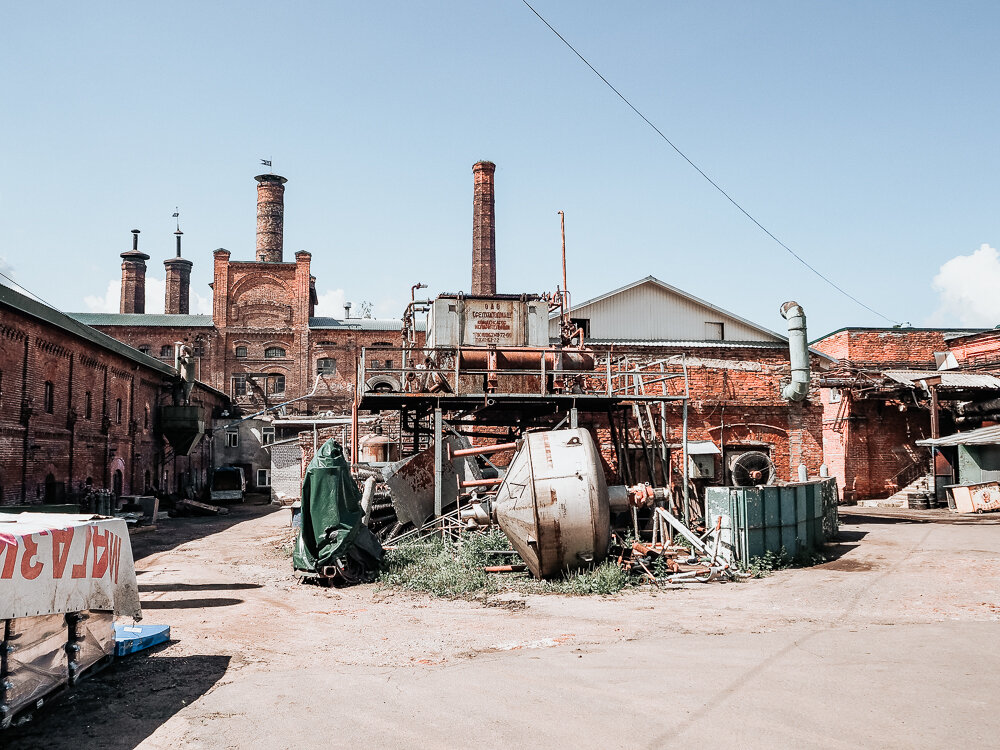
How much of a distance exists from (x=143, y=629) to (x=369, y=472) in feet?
29.9

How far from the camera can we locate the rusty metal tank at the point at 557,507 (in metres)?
11.3

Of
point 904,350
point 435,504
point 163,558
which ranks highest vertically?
point 904,350

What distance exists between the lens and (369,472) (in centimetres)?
1728

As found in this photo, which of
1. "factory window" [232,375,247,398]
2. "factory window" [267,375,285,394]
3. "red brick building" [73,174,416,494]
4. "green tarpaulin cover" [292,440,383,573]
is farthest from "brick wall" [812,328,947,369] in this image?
"factory window" [232,375,247,398]

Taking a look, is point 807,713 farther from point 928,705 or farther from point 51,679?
point 51,679

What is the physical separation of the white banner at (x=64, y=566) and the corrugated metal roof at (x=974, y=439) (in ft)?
76.6

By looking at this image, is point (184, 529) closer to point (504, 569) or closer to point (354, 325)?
point (504, 569)

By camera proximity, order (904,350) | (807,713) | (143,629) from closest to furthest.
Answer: (807,713) < (143,629) < (904,350)

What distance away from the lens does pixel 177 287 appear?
172 ft

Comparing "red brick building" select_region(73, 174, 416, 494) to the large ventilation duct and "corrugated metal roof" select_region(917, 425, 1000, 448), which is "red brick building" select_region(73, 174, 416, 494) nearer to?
the large ventilation duct

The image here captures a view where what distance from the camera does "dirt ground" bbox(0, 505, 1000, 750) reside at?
547 cm

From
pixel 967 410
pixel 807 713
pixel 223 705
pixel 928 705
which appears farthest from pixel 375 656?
pixel 967 410

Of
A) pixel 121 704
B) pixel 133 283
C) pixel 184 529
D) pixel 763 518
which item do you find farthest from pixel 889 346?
pixel 133 283

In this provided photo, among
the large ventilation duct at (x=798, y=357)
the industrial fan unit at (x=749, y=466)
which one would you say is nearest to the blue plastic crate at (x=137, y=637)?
the industrial fan unit at (x=749, y=466)
